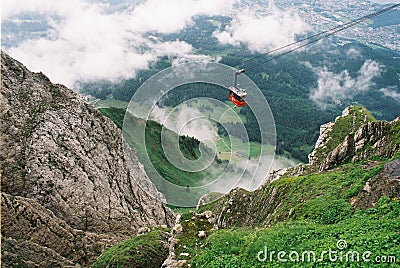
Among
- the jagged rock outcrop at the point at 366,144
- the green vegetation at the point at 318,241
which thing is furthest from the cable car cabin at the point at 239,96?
the green vegetation at the point at 318,241

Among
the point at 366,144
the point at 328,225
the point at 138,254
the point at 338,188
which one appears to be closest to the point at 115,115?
the point at 138,254

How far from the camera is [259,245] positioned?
24.1 metres

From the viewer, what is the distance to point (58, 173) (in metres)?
55.4

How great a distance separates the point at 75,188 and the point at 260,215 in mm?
31341

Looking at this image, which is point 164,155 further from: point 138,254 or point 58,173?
point 138,254

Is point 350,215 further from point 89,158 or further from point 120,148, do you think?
point 120,148

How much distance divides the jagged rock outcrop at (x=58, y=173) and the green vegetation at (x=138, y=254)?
8447 millimetres

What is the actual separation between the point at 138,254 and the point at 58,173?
24.6m

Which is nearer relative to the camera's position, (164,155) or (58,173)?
(58,173)

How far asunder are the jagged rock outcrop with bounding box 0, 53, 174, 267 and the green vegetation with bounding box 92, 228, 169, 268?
845 cm

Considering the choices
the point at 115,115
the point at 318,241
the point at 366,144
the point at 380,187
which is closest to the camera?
the point at 318,241

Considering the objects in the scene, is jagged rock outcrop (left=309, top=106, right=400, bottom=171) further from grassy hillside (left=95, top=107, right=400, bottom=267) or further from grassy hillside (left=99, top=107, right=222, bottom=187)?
grassy hillside (left=99, top=107, right=222, bottom=187)

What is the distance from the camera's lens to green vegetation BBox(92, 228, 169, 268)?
123 ft

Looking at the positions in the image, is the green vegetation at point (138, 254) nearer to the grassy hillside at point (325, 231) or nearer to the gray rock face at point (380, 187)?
the grassy hillside at point (325, 231)
